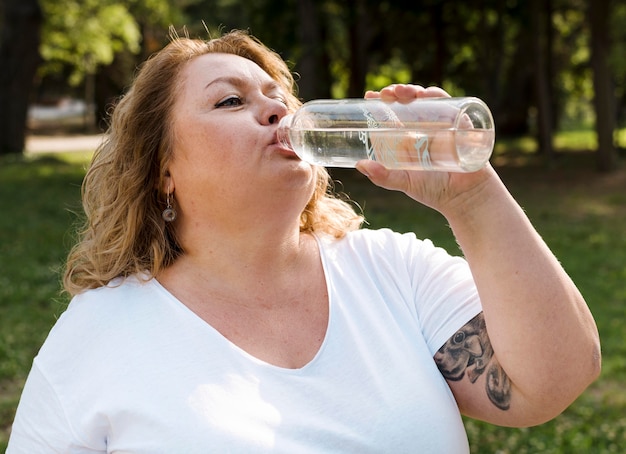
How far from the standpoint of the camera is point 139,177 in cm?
247

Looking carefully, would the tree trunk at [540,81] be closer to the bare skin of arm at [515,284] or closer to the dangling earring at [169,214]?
the dangling earring at [169,214]

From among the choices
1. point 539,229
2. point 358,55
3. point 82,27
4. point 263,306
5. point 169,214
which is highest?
point 82,27

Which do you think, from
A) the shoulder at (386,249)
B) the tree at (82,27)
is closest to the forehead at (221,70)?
the shoulder at (386,249)

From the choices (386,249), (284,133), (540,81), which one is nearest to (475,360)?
(386,249)

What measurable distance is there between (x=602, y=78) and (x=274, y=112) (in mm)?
15905

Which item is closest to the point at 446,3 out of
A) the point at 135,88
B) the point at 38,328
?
the point at 38,328

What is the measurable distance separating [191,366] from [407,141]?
0.77 metres

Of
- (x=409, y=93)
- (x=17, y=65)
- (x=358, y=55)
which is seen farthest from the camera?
(x=358, y=55)

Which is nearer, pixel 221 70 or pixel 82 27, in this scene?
pixel 221 70

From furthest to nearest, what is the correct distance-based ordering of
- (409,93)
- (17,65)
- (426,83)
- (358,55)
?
1. (426,83)
2. (358,55)
3. (17,65)
4. (409,93)

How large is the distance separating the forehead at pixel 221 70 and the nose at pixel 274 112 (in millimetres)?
151

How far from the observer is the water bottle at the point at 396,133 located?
6.27ft

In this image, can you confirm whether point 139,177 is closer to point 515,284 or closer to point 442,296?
point 442,296

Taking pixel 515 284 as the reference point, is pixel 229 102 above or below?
above
